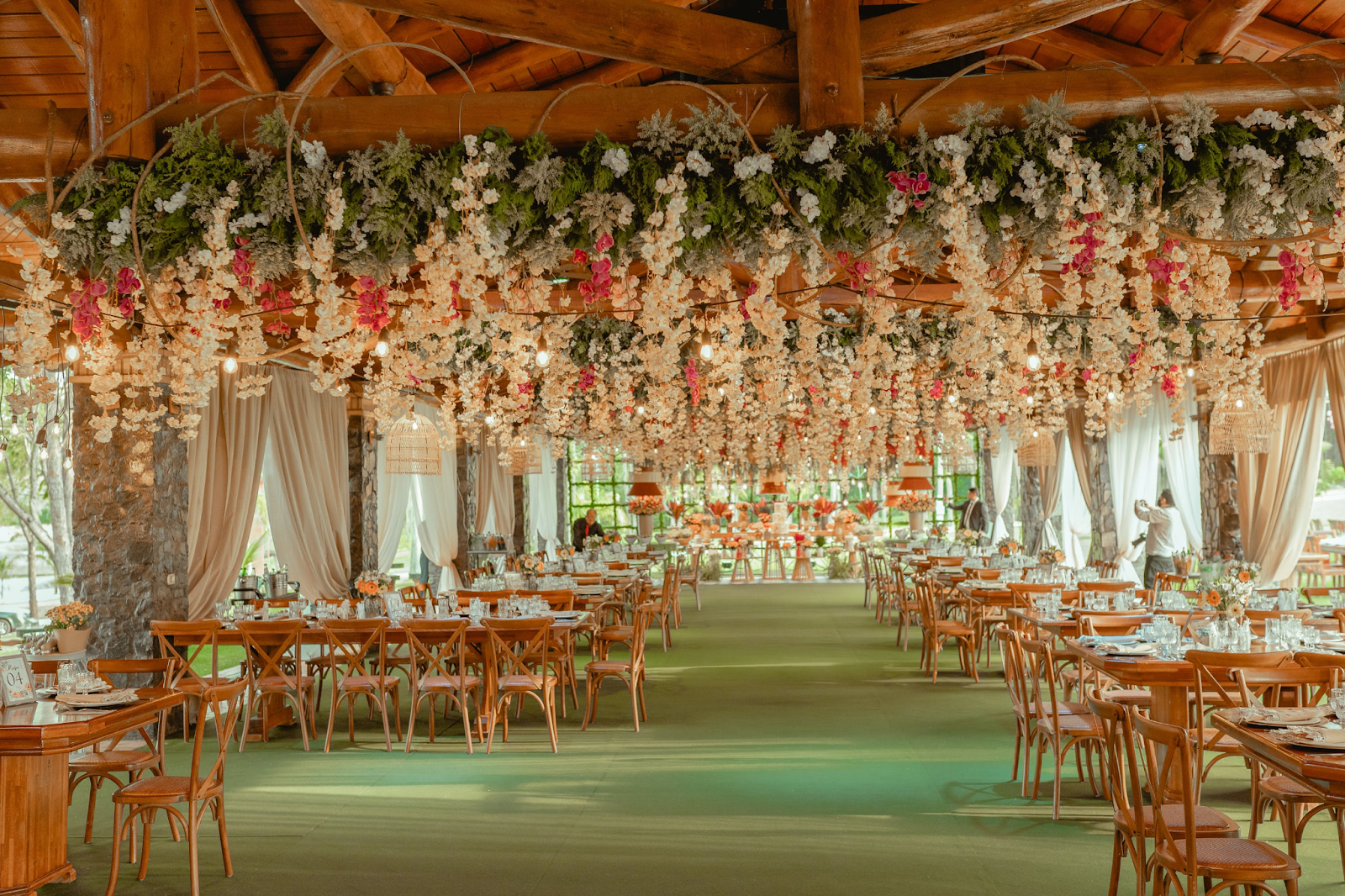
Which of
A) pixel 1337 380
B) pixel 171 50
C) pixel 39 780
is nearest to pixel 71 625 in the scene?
pixel 39 780

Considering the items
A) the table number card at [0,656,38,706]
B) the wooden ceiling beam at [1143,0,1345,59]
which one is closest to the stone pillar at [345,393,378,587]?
the table number card at [0,656,38,706]

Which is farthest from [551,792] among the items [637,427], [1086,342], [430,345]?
[637,427]

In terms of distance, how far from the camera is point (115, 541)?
682 centimetres

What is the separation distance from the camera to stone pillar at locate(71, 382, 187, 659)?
6.80 meters

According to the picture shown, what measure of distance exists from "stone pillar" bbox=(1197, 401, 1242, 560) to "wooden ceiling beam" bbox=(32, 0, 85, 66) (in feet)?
37.2

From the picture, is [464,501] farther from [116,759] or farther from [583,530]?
[116,759]

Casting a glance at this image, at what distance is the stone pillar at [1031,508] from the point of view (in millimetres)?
16422

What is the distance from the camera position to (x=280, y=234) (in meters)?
4.44

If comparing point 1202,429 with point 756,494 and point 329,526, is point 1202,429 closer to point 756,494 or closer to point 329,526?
point 329,526

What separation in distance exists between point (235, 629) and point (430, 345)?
2.81 meters

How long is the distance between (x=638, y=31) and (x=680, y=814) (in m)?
3.78

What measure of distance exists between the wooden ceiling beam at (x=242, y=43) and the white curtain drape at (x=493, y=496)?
907 cm

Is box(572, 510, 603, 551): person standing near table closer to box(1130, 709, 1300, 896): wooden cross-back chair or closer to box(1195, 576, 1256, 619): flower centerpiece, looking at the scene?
box(1195, 576, 1256, 619): flower centerpiece

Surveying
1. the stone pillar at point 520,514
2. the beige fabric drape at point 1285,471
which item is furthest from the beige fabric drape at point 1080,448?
the stone pillar at point 520,514
